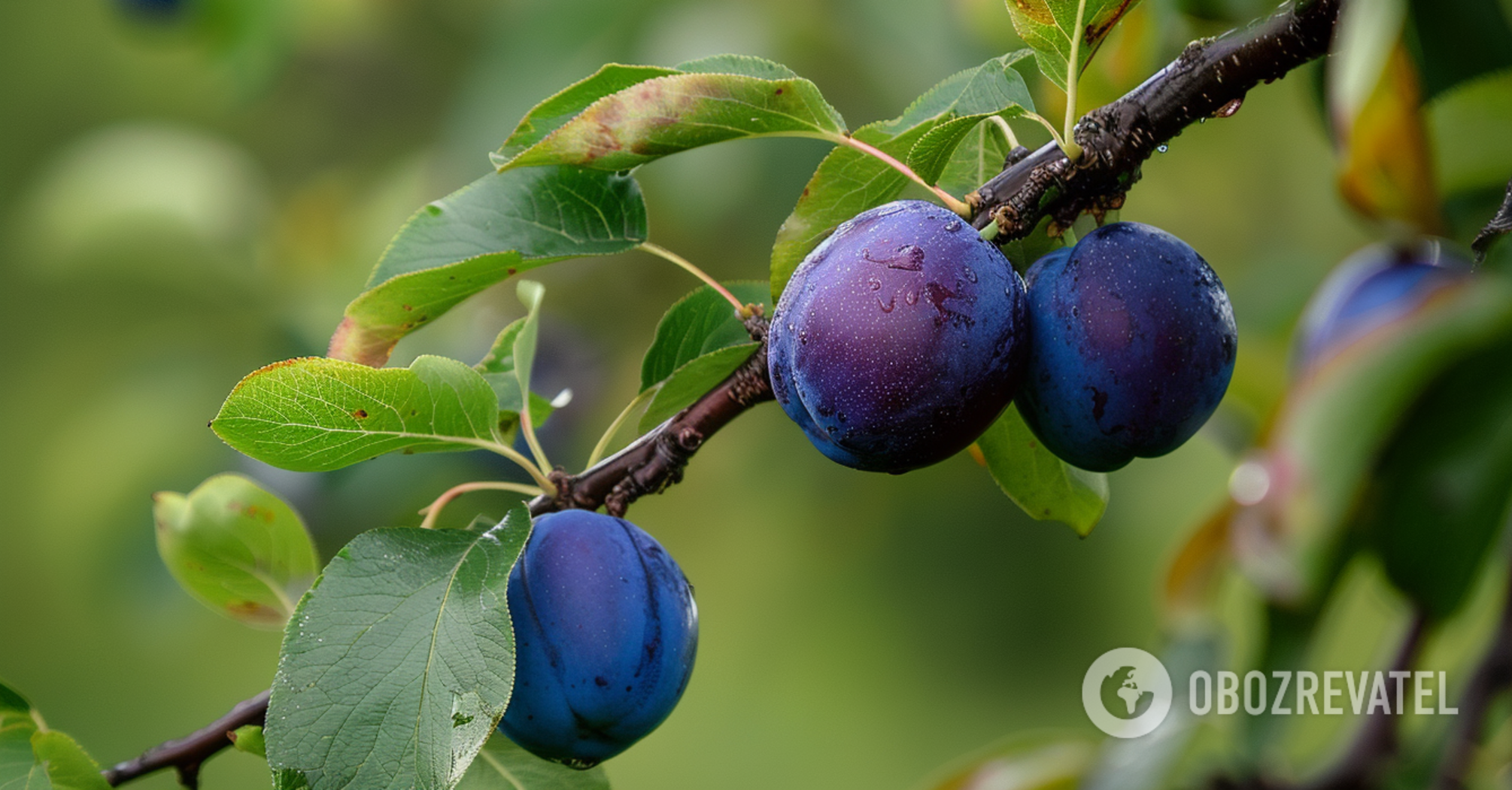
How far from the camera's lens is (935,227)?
355 millimetres

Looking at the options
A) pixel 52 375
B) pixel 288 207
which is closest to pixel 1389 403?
pixel 288 207

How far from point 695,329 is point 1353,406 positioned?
25 cm

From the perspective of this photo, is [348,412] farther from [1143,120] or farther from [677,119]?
[1143,120]

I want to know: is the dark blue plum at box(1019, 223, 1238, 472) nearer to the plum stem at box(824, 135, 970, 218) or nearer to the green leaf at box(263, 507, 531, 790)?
the plum stem at box(824, 135, 970, 218)

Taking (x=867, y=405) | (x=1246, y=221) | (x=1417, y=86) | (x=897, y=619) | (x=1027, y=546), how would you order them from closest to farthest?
(x=867, y=405), (x=1417, y=86), (x=1246, y=221), (x=1027, y=546), (x=897, y=619)

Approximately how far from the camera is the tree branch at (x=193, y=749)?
1.47 feet

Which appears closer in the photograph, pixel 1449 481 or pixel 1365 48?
pixel 1365 48

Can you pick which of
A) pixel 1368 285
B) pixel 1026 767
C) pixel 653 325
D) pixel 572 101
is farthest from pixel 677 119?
pixel 653 325

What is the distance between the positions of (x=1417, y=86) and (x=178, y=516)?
0.56m

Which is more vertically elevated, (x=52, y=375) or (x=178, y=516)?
(x=52, y=375)

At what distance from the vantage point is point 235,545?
0.54 metres

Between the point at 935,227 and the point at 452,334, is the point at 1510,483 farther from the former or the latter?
the point at 452,334

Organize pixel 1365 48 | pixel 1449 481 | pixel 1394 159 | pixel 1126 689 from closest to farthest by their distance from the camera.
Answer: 1. pixel 1365 48
2. pixel 1449 481
3. pixel 1394 159
4. pixel 1126 689

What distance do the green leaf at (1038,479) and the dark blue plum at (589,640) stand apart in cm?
14
